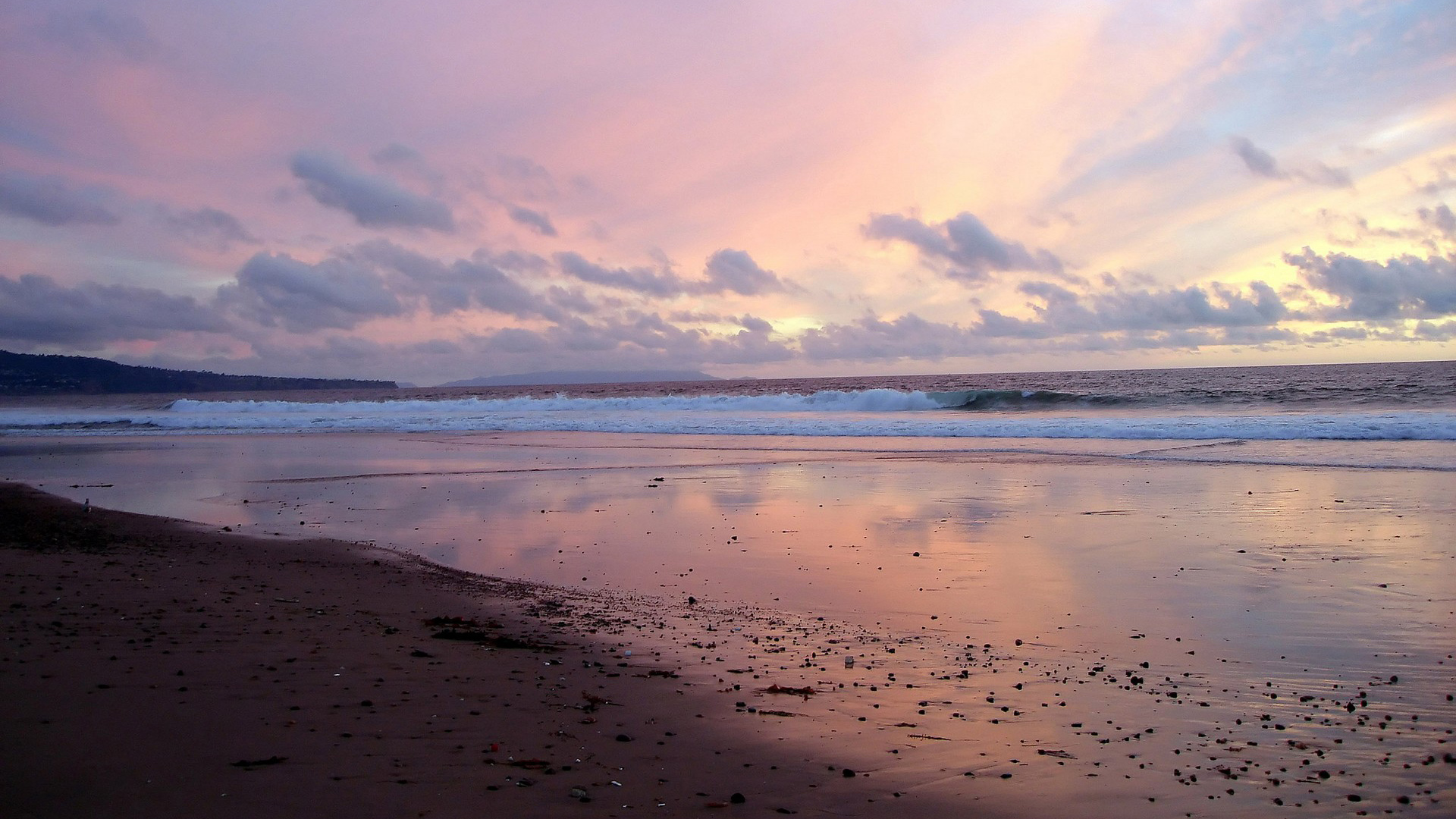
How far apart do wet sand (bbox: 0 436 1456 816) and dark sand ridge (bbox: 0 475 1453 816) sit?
0.09ft

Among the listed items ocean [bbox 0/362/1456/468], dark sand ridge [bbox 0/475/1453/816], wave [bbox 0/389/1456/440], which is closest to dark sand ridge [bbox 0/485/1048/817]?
dark sand ridge [bbox 0/475/1453/816]

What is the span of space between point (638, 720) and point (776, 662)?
1.63 meters

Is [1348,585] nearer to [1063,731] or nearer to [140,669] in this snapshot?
[1063,731]

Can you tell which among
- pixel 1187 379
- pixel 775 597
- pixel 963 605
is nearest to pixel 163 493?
pixel 775 597

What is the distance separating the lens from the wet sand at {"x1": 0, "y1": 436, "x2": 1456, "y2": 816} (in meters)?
4.46

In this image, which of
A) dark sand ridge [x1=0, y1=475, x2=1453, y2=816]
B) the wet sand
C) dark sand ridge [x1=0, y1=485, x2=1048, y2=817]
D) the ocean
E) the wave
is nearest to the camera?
dark sand ridge [x1=0, y1=485, x2=1048, y2=817]

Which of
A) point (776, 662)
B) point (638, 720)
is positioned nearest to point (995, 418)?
point (776, 662)

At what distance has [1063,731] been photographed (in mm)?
5281

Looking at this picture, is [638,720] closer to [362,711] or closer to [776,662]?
[776,662]

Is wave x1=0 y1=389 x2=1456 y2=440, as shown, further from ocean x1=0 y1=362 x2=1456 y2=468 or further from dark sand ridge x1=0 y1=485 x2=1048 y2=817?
dark sand ridge x1=0 y1=485 x2=1048 y2=817

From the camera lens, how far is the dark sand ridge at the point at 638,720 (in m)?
4.30

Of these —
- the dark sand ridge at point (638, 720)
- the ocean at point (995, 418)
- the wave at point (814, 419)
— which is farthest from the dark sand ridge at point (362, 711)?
the wave at point (814, 419)

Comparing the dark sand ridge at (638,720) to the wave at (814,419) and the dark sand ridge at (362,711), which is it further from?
the wave at (814,419)

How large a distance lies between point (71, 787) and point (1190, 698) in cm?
670
